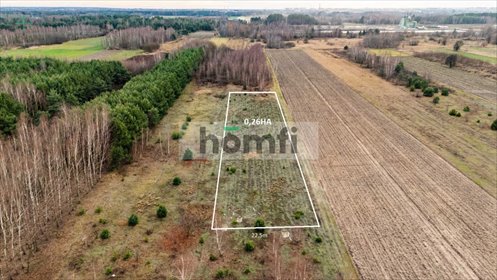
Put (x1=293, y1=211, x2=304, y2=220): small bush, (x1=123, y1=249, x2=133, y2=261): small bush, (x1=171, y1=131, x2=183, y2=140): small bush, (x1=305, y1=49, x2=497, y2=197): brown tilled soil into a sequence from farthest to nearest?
1. (x1=171, y1=131, x2=183, y2=140): small bush
2. (x1=305, y1=49, x2=497, y2=197): brown tilled soil
3. (x1=293, y1=211, x2=304, y2=220): small bush
4. (x1=123, y1=249, x2=133, y2=261): small bush

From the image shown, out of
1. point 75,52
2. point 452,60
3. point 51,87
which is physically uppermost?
point 452,60

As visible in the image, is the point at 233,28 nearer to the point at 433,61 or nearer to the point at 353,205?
the point at 433,61

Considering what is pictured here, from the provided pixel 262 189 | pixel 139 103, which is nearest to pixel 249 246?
pixel 262 189

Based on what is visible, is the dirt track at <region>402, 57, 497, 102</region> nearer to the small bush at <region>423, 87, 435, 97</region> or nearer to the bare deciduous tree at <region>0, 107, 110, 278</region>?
the small bush at <region>423, 87, 435, 97</region>

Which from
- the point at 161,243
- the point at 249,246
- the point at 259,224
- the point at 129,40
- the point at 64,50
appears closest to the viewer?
the point at 249,246

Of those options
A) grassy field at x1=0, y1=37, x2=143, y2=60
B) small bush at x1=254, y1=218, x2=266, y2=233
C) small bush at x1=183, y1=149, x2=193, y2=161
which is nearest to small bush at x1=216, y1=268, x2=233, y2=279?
small bush at x1=254, y1=218, x2=266, y2=233

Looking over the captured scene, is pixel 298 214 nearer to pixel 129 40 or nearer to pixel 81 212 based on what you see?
pixel 81 212
